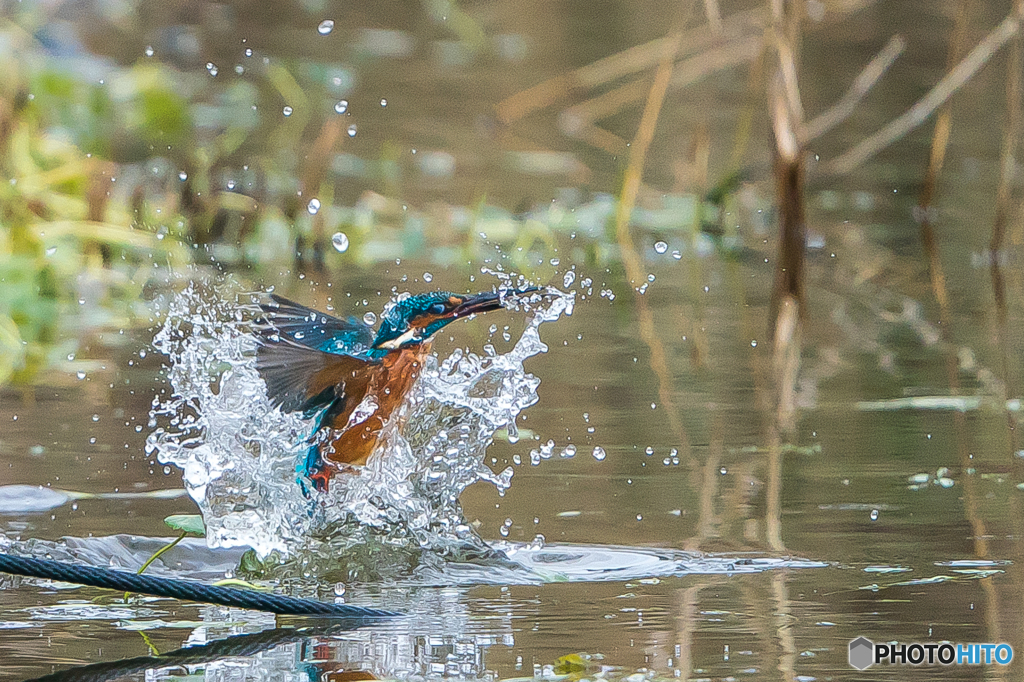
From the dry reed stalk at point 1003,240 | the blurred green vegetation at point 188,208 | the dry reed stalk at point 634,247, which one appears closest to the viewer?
the dry reed stalk at point 634,247

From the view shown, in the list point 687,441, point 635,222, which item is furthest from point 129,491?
point 635,222

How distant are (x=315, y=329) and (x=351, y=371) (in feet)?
0.53

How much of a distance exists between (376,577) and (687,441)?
1.59 m

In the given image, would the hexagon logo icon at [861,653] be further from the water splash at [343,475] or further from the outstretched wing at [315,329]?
the outstretched wing at [315,329]

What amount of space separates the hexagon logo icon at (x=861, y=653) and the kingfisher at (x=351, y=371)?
136 centimetres

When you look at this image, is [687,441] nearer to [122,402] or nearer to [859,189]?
[122,402]

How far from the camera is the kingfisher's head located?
440cm

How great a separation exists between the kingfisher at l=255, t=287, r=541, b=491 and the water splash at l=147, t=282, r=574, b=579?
0.04 metres

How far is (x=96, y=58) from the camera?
13.9 m

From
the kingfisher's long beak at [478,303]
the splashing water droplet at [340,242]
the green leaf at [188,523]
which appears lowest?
the green leaf at [188,523]

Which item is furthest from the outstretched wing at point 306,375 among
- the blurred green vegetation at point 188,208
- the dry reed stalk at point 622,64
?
the dry reed stalk at point 622,64

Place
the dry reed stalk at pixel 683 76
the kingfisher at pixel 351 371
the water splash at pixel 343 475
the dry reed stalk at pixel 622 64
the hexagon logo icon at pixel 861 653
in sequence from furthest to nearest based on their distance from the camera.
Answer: the dry reed stalk at pixel 683 76, the dry reed stalk at pixel 622 64, the kingfisher at pixel 351 371, the water splash at pixel 343 475, the hexagon logo icon at pixel 861 653

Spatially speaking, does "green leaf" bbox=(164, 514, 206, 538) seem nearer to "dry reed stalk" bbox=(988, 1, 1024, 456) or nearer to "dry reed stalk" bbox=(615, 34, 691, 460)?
"dry reed stalk" bbox=(615, 34, 691, 460)

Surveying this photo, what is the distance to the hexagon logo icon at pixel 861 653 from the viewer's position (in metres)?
3.38
